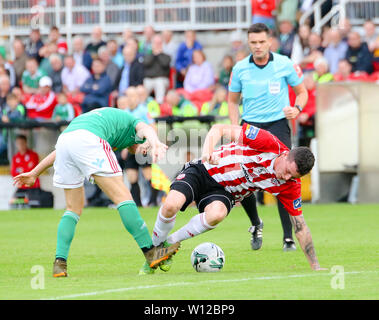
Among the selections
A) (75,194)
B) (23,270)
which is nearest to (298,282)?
(75,194)

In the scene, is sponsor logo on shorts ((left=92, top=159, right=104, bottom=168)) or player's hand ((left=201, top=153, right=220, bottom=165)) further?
sponsor logo on shorts ((left=92, top=159, right=104, bottom=168))

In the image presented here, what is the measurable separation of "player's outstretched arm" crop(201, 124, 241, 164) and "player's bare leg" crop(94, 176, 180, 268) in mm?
809

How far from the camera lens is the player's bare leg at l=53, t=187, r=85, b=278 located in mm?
8094

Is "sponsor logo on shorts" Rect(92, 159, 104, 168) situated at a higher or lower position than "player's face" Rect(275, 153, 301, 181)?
higher

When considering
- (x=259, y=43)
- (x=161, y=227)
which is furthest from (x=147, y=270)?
(x=259, y=43)

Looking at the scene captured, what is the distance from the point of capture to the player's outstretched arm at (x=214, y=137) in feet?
25.6

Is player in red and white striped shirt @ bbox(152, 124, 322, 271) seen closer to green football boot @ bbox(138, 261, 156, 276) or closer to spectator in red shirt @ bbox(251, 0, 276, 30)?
green football boot @ bbox(138, 261, 156, 276)

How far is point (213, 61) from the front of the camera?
950 inches

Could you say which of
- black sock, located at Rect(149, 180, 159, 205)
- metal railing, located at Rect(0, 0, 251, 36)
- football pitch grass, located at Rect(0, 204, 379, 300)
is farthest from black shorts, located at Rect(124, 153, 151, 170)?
metal railing, located at Rect(0, 0, 251, 36)

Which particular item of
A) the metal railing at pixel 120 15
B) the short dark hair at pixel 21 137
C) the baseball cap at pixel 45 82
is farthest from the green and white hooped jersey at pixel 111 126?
the metal railing at pixel 120 15

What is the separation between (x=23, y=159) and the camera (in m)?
19.0

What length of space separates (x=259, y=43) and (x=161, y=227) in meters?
3.03

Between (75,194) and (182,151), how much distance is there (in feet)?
33.0

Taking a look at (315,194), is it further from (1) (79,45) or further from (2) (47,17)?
(2) (47,17)
